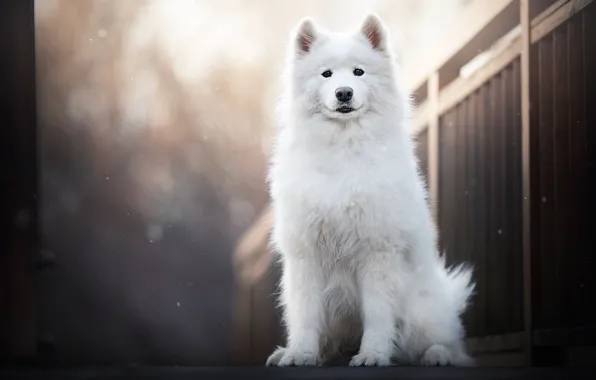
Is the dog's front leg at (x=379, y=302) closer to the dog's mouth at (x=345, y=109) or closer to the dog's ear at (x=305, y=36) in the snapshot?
the dog's mouth at (x=345, y=109)

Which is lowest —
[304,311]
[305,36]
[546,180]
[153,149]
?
[304,311]

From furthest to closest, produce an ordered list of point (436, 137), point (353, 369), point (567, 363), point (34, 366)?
point (436, 137), point (567, 363), point (34, 366), point (353, 369)

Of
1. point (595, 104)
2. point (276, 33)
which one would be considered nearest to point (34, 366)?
point (276, 33)

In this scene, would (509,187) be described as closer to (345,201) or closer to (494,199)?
(494,199)

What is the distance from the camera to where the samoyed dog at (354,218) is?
2613mm

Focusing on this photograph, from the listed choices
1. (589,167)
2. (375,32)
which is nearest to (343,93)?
(375,32)

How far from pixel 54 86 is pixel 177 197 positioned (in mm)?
800

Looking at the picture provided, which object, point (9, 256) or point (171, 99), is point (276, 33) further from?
point (9, 256)

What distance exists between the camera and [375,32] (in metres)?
2.74

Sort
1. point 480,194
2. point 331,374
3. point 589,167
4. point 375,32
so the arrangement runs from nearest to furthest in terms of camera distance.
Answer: point 331,374, point 375,32, point 589,167, point 480,194

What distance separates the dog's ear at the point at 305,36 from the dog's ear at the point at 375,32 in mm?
164

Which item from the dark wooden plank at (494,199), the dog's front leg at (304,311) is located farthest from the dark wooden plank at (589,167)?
the dog's front leg at (304,311)

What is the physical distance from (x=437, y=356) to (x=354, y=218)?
0.53m

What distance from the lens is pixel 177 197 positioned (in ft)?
13.5
